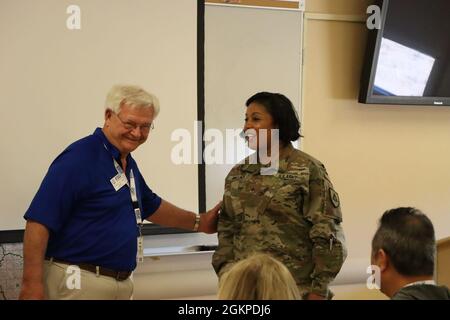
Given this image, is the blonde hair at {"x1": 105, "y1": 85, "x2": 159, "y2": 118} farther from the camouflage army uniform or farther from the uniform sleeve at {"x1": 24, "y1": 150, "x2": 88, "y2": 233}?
the camouflage army uniform

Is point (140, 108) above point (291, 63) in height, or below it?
below

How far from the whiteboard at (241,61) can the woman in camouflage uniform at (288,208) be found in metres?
1.03

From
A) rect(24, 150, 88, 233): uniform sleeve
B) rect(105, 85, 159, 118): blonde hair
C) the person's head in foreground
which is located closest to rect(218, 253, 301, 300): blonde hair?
the person's head in foreground

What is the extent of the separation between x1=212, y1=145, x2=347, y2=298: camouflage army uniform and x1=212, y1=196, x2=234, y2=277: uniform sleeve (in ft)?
0.12

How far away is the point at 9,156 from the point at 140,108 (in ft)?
3.24

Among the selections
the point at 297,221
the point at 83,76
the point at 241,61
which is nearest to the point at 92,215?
the point at 297,221

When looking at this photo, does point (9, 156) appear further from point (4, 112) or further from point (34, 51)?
point (34, 51)

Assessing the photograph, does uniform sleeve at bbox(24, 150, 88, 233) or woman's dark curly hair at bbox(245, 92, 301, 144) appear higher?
woman's dark curly hair at bbox(245, 92, 301, 144)

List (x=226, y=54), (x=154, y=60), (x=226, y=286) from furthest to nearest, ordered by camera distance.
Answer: (x=226, y=54)
(x=154, y=60)
(x=226, y=286)

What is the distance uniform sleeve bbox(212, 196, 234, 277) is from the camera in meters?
2.25

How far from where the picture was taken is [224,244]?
2285mm

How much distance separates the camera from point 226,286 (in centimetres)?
135

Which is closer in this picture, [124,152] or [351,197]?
[124,152]
